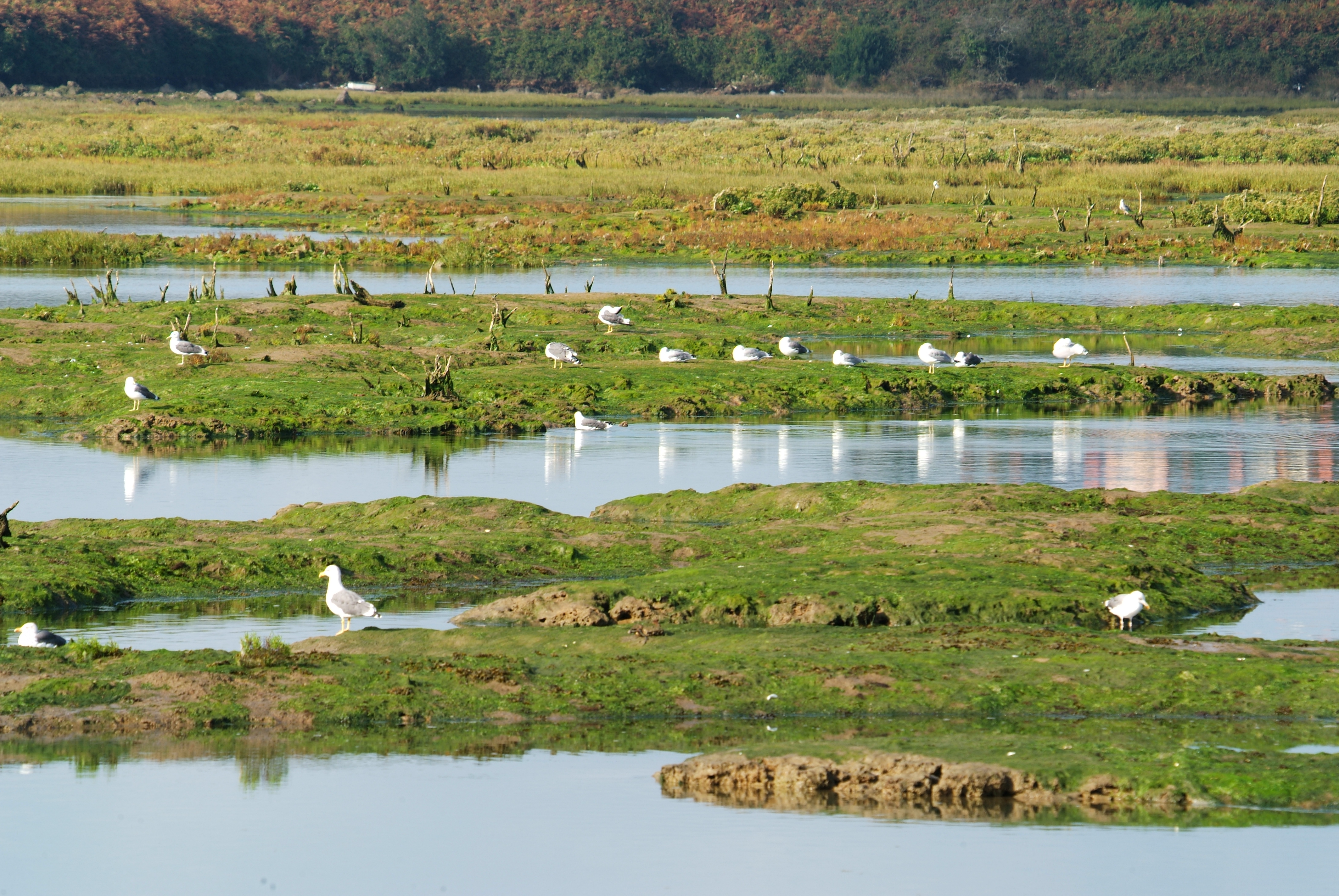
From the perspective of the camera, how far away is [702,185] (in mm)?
82250

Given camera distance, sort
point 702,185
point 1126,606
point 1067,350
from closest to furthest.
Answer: point 1126,606 → point 1067,350 → point 702,185

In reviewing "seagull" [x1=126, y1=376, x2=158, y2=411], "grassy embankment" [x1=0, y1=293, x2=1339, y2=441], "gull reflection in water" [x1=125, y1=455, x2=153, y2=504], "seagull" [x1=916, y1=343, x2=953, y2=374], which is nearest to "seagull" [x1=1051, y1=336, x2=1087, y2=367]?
"grassy embankment" [x1=0, y1=293, x2=1339, y2=441]

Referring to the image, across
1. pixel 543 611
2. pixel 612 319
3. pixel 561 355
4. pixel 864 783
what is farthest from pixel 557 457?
pixel 864 783

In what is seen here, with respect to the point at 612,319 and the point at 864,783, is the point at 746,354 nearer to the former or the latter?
the point at 612,319

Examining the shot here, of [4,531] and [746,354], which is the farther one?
[746,354]

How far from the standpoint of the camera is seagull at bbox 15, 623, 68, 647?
16484 mm

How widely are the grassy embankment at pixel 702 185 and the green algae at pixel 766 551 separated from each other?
1483 inches

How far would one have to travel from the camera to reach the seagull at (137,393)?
3244 cm

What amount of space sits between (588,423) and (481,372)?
4.99 metres

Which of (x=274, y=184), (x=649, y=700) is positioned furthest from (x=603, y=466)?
(x=274, y=184)

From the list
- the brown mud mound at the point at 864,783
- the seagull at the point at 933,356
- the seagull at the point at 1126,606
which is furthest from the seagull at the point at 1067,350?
the brown mud mound at the point at 864,783

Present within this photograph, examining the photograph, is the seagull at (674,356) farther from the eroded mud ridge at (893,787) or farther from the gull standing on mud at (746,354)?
the eroded mud ridge at (893,787)

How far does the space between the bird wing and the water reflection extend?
25.7 feet

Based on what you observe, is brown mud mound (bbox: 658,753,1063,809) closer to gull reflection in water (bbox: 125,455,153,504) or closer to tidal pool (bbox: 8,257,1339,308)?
gull reflection in water (bbox: 125,455,153,504)
